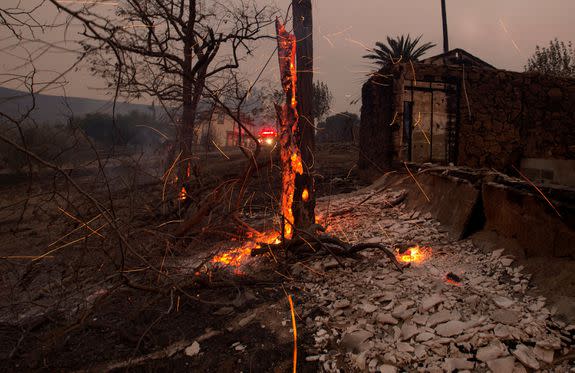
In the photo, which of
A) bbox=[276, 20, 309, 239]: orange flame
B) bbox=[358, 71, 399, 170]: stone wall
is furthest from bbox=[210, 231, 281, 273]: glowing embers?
bbox=[358, 71, 399, 170]: stone wall

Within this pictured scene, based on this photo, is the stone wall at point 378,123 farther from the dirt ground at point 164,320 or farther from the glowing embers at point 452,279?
the glowing embers at point 452,279

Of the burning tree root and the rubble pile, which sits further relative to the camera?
the burning tree root

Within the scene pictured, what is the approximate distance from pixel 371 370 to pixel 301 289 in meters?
1.37

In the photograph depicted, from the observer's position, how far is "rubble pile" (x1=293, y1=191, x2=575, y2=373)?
237 centimetres

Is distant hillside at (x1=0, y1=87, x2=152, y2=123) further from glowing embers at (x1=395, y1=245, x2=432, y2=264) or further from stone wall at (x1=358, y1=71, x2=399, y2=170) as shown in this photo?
stone wall at (x1=358, y1=71, x2=399, y2=170)

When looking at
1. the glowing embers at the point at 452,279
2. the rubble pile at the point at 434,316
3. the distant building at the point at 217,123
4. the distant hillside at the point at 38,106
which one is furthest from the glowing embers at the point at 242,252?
the distant hillside at the point at 38,106

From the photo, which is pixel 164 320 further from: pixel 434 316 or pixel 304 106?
pixel 304 106

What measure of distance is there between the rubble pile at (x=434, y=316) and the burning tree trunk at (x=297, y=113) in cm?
114

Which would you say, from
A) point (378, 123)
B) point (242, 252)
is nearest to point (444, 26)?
point (378, 123)

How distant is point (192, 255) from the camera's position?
5.61 metres

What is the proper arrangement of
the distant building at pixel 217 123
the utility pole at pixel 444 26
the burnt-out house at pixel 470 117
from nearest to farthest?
the distant building at pixel 217 123
the burnt-out house at pixel 470 117
the utility pole at pixel 444 26

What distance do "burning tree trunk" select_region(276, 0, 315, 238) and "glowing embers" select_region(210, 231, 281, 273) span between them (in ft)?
1.64

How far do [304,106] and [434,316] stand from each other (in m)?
3.17

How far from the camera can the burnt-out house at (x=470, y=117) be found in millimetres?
7535
